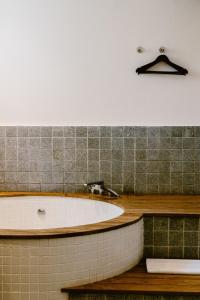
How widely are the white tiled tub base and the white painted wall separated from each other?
4.68ft

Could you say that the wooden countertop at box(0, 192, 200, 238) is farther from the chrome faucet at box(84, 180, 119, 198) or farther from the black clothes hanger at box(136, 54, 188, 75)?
the black clothes hanger at box(136, 54, 188, 75)

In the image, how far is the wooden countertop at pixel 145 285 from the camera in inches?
85.8

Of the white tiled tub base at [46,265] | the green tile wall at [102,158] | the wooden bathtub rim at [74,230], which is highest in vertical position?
the green tile wall at [102,158]

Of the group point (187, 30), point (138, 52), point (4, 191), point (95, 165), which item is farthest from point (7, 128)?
point (187, 30)

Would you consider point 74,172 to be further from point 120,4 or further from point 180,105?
point 120,4

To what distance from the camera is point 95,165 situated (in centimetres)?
338

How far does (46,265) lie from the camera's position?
7.20 ft

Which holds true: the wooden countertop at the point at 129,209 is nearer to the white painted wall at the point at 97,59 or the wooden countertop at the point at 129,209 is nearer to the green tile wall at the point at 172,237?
the green tile wall at the point at 172,237

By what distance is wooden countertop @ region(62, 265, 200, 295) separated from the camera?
2.18 m

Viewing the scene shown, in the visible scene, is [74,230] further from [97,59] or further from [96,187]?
[97,59]

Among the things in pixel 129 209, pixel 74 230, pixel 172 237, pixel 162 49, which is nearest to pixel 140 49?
pixel 162 49

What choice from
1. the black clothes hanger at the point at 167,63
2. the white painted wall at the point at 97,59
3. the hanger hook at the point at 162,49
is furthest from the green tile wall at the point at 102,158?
the hanger hook at the point at 162,49

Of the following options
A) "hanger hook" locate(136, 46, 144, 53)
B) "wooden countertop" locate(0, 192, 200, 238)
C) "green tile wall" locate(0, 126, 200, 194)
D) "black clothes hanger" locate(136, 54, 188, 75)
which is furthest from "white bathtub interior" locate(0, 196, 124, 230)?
"hanger hook" locate(136, 46, 144, 53)

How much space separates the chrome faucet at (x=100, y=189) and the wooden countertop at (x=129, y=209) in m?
0.05
